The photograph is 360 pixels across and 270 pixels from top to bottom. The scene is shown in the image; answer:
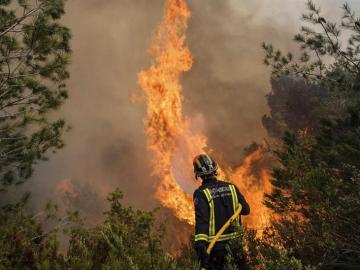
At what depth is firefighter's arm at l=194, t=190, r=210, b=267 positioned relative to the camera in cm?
393

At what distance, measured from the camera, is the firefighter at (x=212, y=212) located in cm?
402

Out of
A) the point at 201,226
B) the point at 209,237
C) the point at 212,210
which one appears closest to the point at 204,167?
the point at 212,210

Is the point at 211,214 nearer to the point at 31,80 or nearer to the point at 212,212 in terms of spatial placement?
the point at 212,212

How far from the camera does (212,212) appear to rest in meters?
4.14

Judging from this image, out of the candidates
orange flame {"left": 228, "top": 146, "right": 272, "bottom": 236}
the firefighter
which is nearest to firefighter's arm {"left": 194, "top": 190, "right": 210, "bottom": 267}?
the firefighter

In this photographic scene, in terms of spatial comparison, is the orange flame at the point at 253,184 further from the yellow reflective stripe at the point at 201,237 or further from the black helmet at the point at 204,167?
the yellow reflective stripe at the point at 201,237

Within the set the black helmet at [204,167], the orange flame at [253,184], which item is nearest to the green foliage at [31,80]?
the black helmet at [204,167]

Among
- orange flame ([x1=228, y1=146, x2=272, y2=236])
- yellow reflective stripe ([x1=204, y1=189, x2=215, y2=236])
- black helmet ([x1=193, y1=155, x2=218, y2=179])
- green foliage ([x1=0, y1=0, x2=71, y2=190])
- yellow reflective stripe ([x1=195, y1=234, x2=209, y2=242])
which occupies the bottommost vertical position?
yellow reflective stripe ([x1=195, y1=234, x2=209, y2=242])

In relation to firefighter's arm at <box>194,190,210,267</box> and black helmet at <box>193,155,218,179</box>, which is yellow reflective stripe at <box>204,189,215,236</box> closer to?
firefighter's arm at <box>194,190,210,267</box>

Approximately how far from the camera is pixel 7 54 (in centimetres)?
995

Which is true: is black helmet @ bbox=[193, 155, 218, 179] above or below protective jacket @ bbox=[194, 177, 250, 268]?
above

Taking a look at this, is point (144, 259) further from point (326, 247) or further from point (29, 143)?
point (29, 143)

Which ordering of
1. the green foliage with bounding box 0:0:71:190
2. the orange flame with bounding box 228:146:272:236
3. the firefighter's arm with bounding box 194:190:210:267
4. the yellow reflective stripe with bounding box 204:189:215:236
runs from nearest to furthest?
1. the firefighter's arm with bounding box 194:190:210:267
2. the yellow reflective stripe with bounding box 204:189:215:236
3. the green foliage with bounding box 0:0:71:190
4. the orange flame with bounding box 228:146:272:236

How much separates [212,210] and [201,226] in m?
0.23
